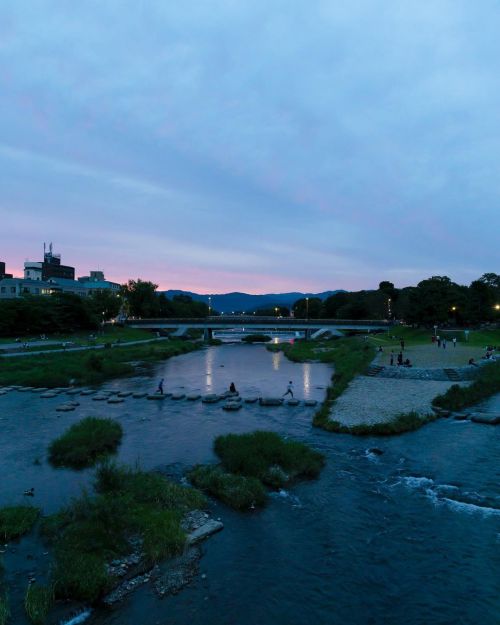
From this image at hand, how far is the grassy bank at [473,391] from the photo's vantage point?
3716 cm

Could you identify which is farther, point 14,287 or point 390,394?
point 14,287

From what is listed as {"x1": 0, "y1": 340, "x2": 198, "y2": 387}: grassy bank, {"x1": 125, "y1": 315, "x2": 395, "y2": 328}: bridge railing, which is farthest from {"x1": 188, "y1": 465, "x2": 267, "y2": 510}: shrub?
{"x1": 125, "y1": 315, "x2": 395, "y2": 328}: bridge railing

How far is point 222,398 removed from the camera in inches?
1737

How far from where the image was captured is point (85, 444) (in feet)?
89.0

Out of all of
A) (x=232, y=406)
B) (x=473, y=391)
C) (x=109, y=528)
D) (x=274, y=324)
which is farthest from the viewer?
(x=274, y=324)

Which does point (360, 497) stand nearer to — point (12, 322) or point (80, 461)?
point (80, 461)

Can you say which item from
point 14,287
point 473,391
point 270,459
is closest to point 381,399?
point 473,391

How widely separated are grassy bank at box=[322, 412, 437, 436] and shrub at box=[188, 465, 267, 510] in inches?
450

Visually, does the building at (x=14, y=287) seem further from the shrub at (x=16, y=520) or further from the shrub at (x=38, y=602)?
the shrub at (x=38, y=602)

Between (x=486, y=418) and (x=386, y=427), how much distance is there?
328 inches

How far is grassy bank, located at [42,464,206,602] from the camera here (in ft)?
45.8

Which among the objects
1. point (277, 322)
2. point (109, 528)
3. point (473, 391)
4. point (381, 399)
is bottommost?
point (109, 528)

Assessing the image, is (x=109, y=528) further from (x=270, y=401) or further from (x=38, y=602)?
(x=270, y=401)

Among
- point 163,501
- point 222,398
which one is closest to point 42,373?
point 222,398
